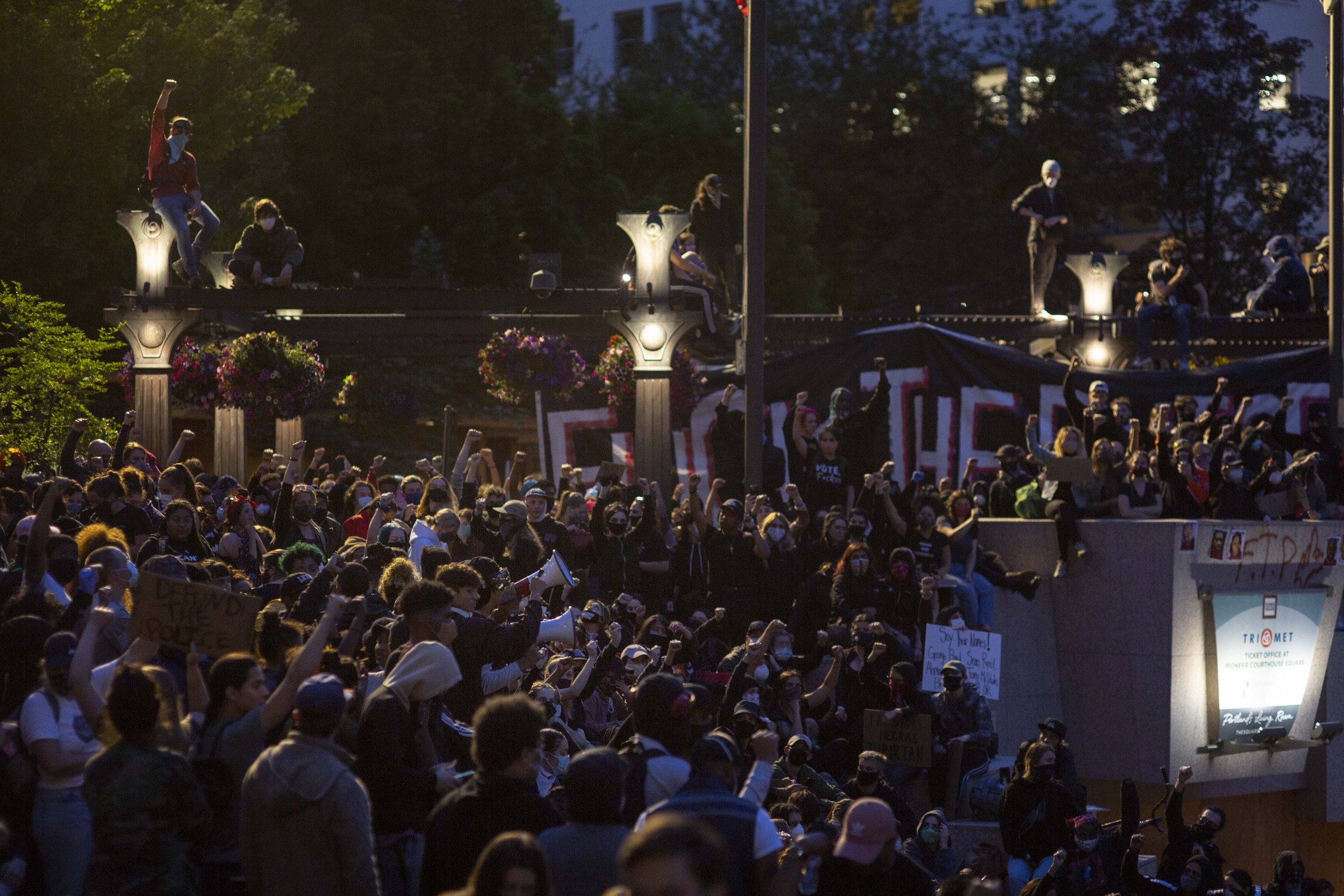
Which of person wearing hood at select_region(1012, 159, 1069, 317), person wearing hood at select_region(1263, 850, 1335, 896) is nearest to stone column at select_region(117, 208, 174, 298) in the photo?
person wearing hood at select_region(1012, 159, 1069, 317)

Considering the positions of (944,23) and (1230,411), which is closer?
(1230,411)

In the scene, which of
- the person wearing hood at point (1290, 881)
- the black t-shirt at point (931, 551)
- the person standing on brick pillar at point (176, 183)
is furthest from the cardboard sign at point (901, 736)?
the person standing on brick pillar at point (176, 183)

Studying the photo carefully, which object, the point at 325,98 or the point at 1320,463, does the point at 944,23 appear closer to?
the point at 325,98

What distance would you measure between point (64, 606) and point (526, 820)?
2.97 metres

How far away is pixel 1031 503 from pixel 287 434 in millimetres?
7959

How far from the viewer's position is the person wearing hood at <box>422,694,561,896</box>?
18.3ft

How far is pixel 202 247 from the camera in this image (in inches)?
667

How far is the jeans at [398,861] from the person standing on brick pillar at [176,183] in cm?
1076

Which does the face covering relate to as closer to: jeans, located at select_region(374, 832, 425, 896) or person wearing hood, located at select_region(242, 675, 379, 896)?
jeans, located at select_region(374, 832, 425, 896)

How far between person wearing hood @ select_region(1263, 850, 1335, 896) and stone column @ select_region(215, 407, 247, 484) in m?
10.2

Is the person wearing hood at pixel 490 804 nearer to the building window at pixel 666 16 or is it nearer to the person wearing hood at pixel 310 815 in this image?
the person wearing hood at pixel 310 815

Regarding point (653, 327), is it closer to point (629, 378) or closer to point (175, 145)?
point (629, 378)

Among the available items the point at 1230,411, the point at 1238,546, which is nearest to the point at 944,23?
the point at 1230,411

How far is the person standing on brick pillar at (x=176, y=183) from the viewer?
16.1 meters
